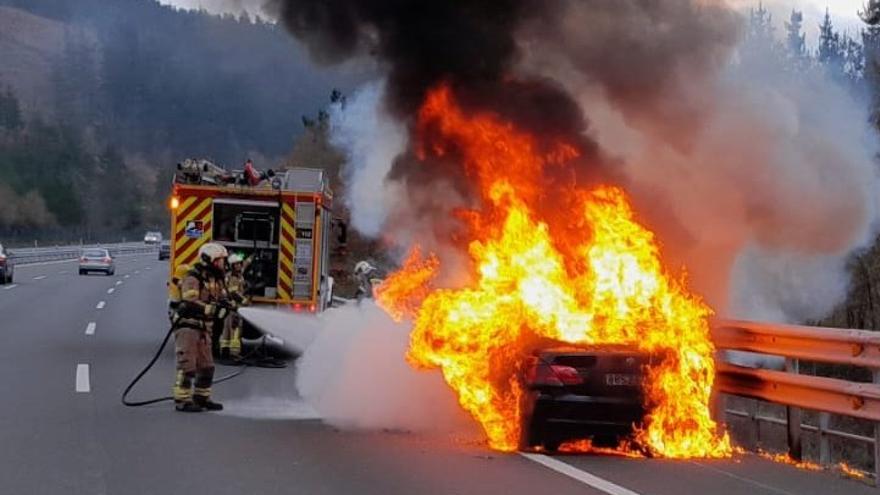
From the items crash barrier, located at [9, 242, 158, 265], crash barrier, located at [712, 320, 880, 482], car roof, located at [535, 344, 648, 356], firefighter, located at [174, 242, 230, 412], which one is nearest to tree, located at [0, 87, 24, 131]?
crash barrier, located at [9, 242, 158, 265]

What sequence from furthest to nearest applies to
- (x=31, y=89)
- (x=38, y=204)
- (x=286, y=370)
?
(x=31, y=89)
(x=38, y=204)
(x=286, y=370)

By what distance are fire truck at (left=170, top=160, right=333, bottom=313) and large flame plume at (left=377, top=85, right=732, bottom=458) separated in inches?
285

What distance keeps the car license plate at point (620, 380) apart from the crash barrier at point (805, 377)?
1.22 meters

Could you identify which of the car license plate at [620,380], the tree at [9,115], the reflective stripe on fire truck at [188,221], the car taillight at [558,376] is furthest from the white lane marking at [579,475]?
the tree at [9,115]

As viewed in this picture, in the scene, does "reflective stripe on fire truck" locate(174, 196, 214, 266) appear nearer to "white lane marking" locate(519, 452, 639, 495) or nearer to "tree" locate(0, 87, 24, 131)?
"white lane marking" locate(519, 452, 639, 495)

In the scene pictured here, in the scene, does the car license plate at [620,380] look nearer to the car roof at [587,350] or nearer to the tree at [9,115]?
the car roof at [587,350]

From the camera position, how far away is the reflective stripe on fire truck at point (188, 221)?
17516 mm

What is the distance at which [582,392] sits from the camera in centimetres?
907

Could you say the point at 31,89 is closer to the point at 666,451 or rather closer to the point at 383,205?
the point at 383,205

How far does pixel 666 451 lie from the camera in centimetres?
937

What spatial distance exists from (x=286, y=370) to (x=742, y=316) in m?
6.25

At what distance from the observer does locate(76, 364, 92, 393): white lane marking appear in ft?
43.8

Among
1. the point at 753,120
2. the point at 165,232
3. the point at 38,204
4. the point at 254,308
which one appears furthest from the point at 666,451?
the point at 165,232

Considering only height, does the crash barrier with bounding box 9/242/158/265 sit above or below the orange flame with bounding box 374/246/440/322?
above
